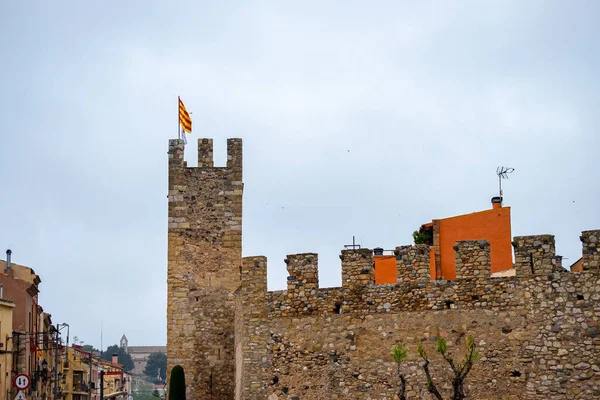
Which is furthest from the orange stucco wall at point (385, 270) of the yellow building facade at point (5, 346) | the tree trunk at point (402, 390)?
the yellow building facade at point (5, 346)

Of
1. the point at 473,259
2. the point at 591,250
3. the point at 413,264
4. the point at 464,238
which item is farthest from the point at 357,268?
the point at 464,238

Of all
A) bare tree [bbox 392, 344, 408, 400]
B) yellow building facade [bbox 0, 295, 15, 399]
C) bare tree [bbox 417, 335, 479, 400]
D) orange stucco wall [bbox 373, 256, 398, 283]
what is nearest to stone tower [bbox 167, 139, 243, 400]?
orange stucco wall [bbox 373, 256, 398, 283]

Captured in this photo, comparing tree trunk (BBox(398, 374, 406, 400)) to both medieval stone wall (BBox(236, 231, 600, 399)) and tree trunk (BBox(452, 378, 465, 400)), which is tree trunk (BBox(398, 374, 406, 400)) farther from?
tree trunk (BBox(452, 378, 465, 400))

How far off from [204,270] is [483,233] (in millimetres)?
8019

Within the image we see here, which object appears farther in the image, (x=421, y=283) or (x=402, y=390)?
(x=421, y=283)

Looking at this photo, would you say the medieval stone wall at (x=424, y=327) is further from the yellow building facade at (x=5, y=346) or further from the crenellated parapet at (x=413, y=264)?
the yellow building facade at (x=5, y=346)

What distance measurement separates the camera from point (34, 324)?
48.9 meters

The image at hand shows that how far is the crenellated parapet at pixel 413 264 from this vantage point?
23.9m

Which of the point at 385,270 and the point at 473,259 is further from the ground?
the point at 385,270

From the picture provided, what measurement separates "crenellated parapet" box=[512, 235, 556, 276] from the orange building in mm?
4570

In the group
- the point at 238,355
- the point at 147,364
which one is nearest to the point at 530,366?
the point at 238,355

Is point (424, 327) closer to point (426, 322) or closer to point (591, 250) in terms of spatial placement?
point (426, 322)

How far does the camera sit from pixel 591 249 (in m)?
22.7

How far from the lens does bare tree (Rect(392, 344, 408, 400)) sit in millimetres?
22934
